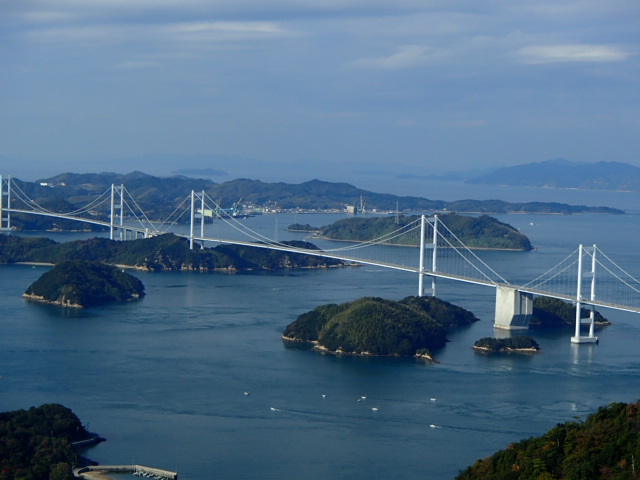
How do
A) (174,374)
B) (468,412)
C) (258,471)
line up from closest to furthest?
(258,471) < (468,412) < (174,374)

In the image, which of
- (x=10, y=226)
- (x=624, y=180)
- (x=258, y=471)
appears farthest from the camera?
(x=624, y=180)

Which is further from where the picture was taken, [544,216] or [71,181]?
[71,181]

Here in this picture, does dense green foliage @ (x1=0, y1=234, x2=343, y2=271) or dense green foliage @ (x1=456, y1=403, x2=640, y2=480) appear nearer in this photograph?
dense green foliage @ (x1=456, y1=403, x2=640, y2=480)

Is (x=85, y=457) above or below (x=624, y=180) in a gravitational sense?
below

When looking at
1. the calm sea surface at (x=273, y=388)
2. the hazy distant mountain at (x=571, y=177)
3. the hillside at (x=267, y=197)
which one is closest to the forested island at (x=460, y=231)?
the hillside at (x=267, y=197)

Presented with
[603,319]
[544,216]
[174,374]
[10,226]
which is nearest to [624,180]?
[544,216]

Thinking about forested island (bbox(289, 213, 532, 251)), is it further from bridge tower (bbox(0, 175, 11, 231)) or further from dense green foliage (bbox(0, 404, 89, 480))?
dense green foliage (bbox(0, 404, 89, 480))

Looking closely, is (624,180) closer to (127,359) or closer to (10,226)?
(10,226)

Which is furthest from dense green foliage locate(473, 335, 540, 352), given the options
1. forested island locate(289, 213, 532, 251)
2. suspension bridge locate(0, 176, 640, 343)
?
forested island locate(289, 213, 532, 251)
